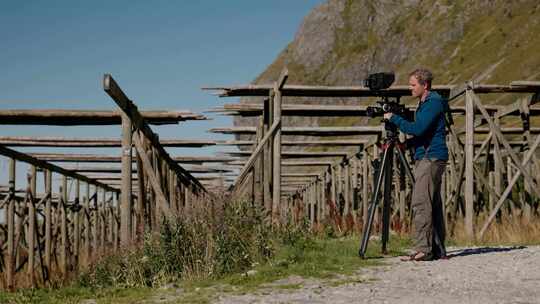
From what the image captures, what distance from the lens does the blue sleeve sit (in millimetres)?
9219

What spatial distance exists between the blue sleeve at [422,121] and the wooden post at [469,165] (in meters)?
5.04

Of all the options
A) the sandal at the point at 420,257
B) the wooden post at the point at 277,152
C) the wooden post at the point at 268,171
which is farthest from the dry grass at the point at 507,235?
the sandal at the point at 420,257

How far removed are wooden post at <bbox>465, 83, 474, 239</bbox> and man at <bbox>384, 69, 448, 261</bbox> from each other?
4.62m

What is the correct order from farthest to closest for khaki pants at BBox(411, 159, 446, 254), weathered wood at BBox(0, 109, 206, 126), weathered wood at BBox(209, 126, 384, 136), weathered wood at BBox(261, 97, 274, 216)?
weathered wood at BBox(209, 126, 384, 136), weathered wood at BBox(261, 97, 274, 216), weathered wood at BBox(0, 109, 206, 126), khaki pants at BBox(411, 159, 446, 254)

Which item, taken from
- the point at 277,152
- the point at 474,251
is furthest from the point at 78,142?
the point at 474,251

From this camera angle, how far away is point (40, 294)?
9.14 metres

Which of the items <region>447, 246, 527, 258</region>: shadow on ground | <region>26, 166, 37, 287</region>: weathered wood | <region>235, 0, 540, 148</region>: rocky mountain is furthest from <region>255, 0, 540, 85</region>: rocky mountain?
<region>447, 246, 527, 258</region>: shadow on ground

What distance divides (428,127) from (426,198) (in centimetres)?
78

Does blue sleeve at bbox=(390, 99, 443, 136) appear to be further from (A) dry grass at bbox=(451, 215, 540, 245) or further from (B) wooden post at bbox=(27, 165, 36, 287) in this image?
(B) wooden post at bbox=(27, 165, 36, 287)

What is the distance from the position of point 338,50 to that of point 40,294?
401 feet

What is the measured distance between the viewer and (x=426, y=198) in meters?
9.32

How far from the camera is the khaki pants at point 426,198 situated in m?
9.32

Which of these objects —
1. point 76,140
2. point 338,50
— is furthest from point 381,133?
point 338,50

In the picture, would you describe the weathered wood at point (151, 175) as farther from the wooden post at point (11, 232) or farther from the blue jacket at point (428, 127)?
the wooden post at point (11, 232)
